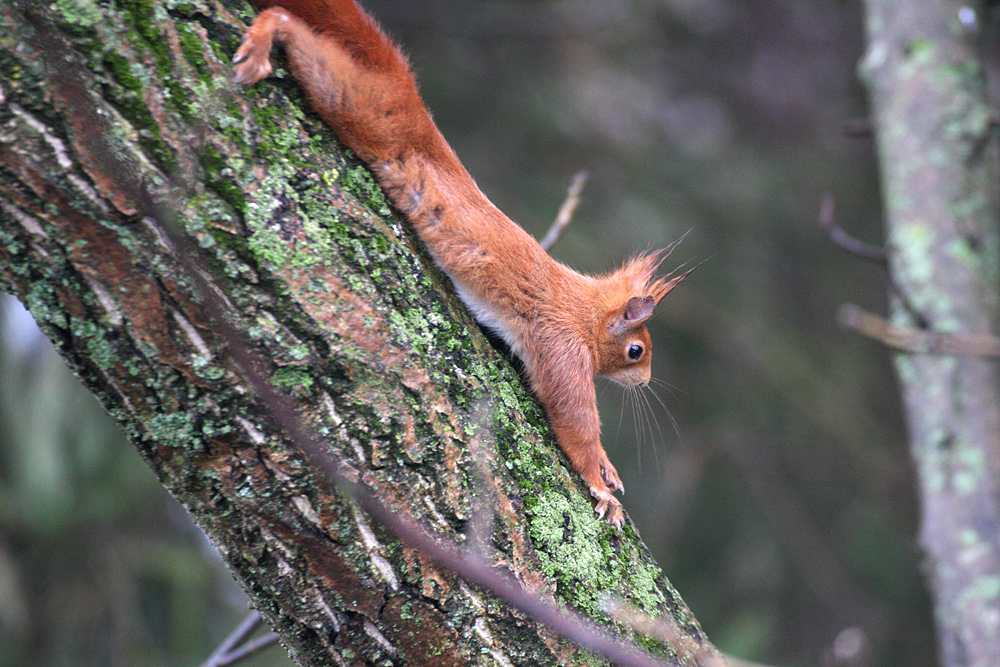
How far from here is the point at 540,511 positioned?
1.56 metres

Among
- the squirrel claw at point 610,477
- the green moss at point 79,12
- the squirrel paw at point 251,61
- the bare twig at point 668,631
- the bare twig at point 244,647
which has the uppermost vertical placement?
the squirrel paw at point 251,61

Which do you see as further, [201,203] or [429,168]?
[429,168]

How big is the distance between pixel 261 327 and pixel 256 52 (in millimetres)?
516

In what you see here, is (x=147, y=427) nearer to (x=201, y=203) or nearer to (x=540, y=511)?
(x=201, y=203)

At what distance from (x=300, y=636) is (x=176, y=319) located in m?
0.59

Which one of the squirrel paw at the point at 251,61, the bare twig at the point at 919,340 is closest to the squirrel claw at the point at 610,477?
the bare twig at the point at 919,340

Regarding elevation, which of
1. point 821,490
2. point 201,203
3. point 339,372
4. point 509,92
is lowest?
point 821,490

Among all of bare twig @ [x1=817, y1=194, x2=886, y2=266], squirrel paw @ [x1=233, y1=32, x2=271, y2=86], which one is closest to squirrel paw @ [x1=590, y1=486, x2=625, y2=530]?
squirrel paw @ [x1=233, y1=32, x2=271, y2=86]

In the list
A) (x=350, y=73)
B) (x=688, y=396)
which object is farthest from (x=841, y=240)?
(x=688, y=396)

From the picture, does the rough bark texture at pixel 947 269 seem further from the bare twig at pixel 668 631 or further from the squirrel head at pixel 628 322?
the bare twig at pixel 668 631

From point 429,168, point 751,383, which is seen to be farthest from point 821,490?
point 429,168

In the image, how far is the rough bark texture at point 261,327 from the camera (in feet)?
3.86

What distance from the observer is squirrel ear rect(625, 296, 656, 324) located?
2504mm

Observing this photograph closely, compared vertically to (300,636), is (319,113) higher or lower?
higher
